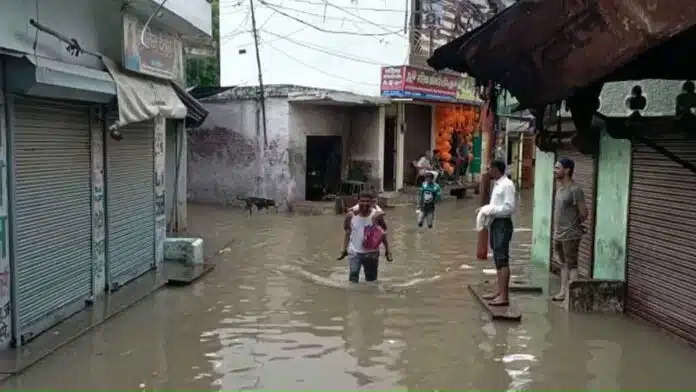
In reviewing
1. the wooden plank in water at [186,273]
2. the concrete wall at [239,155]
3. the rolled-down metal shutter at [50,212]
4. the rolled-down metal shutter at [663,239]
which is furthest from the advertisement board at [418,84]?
the rolled-down metal shutter at [50,212]

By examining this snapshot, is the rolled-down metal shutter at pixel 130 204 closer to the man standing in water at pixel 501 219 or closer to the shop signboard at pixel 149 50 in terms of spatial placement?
the shop signboard at pixel 149 50

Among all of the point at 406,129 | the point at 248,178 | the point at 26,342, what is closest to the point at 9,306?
the point at 26,342

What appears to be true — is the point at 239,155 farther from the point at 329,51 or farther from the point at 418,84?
the point at 418,84

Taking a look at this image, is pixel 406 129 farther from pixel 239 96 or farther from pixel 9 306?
pixel 9 306

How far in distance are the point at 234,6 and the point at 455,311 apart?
1848 cm

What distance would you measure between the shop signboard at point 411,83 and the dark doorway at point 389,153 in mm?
1828

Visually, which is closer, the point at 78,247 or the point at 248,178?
the point at 78,247

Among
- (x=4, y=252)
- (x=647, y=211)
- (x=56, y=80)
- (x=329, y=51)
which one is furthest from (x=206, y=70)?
(x=647, y=211)

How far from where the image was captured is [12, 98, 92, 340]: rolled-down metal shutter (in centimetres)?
726

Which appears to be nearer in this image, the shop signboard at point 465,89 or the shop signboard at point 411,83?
the shop signboard at point 411,83

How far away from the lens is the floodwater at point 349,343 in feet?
20.8

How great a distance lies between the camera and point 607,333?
7898 mm

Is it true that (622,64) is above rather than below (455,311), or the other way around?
above

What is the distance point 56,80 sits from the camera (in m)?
7.09
